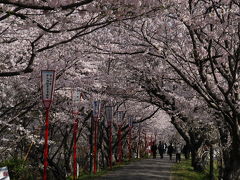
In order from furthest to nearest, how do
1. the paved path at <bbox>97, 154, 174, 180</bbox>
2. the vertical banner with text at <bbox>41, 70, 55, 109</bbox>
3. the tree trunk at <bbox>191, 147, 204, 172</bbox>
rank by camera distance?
the tree trunk at <bbox>191, 147, 204, 172</bbox> → the paved path at <bbox>97, 154, 174, 180</bbox> → the vertical banner with text at <bbox>41, 70, 55, 109</bbox>

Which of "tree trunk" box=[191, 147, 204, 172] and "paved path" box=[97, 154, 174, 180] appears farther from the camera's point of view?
"tree trunk" box=[191, 147, 204, 172]

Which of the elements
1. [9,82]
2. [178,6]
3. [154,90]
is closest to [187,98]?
[154,90]

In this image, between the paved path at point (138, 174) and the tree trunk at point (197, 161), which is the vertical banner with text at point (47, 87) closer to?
the paved path at point (138, 174)

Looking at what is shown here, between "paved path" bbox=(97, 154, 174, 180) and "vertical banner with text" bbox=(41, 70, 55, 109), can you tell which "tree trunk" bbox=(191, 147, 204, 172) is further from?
"vertical banner with text" bbox=(41, 70, 55, 109)

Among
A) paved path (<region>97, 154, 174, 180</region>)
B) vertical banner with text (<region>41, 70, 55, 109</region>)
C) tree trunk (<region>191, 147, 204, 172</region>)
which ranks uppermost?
vertical banner with text (<region>41, 70, 55, 109</region>)

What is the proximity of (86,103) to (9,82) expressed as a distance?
22.0 feet

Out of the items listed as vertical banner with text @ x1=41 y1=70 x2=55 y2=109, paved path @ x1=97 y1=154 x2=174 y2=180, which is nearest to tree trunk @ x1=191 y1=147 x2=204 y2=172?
Result: paved path @ x1=97 y1=154 x2=174 y2=180

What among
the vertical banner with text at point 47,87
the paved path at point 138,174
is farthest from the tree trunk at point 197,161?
the vertical banner with text at point 47,87

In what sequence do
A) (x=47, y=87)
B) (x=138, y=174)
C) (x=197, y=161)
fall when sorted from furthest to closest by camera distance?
1. (x=197, y=161)
2. (x=138, y=174)
3. (x=47, y=87)

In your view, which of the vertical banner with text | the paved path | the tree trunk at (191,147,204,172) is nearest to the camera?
the vertical banner with text

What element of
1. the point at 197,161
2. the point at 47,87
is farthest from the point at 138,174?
the point at 47,87

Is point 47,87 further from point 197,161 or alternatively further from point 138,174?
point 197,161

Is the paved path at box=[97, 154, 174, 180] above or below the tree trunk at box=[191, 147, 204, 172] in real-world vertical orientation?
below

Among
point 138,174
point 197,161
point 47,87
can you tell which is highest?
point 47,87
